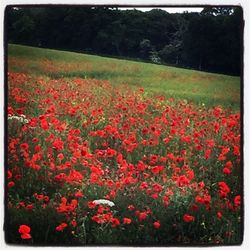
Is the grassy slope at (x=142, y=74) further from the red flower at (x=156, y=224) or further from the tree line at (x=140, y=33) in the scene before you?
the red flower at (x=156, y=224)

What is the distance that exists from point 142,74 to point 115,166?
655mm

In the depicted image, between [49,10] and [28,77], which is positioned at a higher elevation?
[49,10]

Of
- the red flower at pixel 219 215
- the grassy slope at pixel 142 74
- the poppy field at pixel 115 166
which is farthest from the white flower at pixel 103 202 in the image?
the grassy slope at pixel 142 74

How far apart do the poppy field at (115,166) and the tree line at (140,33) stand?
246 mm

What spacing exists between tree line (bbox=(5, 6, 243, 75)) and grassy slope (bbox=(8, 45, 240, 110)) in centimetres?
5

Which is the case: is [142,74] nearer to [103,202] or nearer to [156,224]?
[103,202]

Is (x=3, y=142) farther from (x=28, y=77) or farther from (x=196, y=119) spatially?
(x=196, y=119)

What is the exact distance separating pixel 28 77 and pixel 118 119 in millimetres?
675

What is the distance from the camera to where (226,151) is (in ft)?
18.3

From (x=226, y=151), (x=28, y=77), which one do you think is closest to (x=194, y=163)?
(x=226, y=151)

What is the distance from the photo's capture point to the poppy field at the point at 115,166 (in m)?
5.49

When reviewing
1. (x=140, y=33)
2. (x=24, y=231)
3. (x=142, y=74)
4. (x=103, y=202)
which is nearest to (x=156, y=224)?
(x=103, y=202)

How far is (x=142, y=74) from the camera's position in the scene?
566cm

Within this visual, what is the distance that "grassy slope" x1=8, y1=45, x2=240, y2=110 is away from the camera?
18.3 feet
